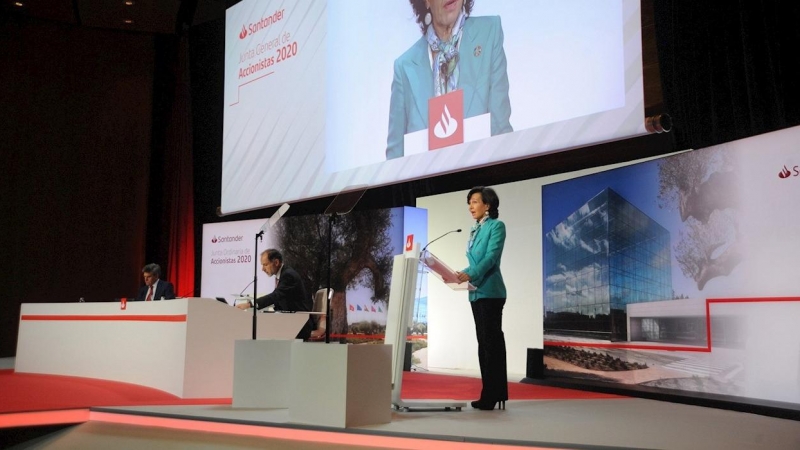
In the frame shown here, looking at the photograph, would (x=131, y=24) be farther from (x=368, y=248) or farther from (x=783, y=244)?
(x=783, y=244)

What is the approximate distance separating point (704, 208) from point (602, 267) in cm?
116

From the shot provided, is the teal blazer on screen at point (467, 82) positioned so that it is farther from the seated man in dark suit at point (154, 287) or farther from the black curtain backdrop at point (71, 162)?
the black curtain backdrop at point (71, 162)

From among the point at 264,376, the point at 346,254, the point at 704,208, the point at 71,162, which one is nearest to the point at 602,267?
the point at 704,208

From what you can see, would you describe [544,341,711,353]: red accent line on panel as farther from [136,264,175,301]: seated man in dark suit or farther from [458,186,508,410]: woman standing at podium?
[136,264,175,301]: seated man in dark suit

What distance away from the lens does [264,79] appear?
8.01 m

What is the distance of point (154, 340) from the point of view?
518 cm

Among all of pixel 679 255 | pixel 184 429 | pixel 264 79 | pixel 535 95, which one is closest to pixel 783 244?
pixel 679 255

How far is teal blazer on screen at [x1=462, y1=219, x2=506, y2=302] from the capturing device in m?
3.88

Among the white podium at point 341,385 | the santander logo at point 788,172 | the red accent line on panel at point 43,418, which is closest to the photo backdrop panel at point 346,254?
the red accent line on panel at point 43,418

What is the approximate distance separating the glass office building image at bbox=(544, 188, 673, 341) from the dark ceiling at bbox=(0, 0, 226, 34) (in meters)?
6.16

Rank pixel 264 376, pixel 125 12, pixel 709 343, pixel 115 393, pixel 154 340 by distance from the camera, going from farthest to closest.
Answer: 1. pixel 125 12
2. pixel 154 340
3. pixel 115 393
4. pixel 709 343
5. pixel 264 376

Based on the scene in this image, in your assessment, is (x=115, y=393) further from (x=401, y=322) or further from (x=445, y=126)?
(x=445, y=126)

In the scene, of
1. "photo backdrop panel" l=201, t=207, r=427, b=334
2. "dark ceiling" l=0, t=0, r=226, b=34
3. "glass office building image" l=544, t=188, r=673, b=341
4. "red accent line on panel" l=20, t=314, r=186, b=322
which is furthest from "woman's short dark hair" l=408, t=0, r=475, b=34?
"dark ceiling" l=0, t=0, r=226, b=34

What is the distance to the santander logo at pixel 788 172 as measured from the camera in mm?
4164
